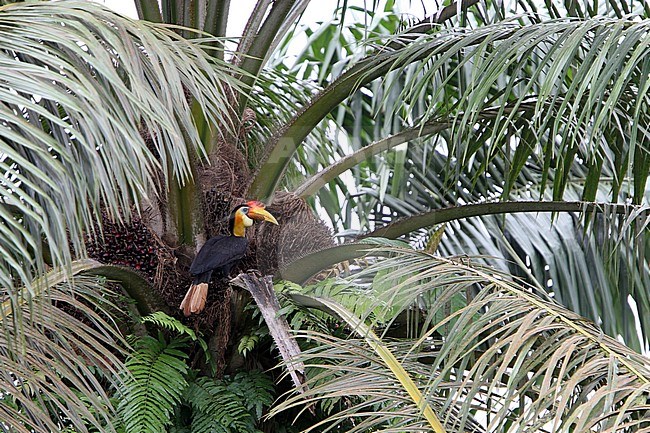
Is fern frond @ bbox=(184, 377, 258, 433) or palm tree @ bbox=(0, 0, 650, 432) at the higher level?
palm tree @ bbox=(0, 0, 650, 432)

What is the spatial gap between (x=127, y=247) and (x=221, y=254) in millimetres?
217

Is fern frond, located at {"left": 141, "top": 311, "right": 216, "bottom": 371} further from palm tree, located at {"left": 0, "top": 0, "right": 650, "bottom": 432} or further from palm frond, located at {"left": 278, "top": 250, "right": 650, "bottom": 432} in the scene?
palm frond, located at {"left": 278, "top": 250, "right": 650, "bottom": 432}

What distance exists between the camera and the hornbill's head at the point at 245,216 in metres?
1.88

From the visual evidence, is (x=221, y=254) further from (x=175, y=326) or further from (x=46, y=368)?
(x=46, y=368)

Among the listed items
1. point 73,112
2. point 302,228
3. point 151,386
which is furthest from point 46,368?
point 302,228

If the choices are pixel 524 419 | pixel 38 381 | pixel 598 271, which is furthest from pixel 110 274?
pixel 598 271

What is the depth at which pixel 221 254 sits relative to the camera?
6.01 feet

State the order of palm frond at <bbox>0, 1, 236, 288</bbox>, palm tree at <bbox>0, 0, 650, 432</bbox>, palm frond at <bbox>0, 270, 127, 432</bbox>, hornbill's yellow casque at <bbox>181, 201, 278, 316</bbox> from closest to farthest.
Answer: palm frond at <bbox>0, 1, 236, 288</bbox> → palm tree at <bbox>0, 0, 650, 432</bbox> → palm frond at <bbox>0, 270, 127, 432</bbox> → hornbill's yellow casque at <bbox>181, 201, 278, 316</bbox>

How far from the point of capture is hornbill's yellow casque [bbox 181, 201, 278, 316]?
1.82m

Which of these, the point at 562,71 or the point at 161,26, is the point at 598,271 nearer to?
the point at 562,71

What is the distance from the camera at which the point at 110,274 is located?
1.73 metres

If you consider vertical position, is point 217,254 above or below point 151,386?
above

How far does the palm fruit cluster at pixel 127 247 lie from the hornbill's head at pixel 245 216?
0.59 ft

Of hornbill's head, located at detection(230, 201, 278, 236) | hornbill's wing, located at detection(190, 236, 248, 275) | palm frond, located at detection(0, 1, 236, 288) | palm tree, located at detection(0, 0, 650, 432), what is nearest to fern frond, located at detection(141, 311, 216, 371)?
palm tree, located at detection(0, 0, 650, 432)
